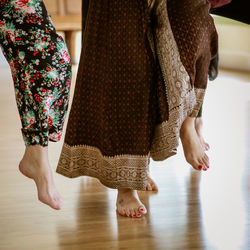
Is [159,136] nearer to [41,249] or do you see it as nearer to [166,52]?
[166,52]

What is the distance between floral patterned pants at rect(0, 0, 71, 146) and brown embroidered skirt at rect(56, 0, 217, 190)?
22cm

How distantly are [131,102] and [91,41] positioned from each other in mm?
262

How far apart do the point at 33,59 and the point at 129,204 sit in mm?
643

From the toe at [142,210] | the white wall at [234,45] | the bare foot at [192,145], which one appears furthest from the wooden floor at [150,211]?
the white wall at [234,45]

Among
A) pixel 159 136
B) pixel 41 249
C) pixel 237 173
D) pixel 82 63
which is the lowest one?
pixel 237 173

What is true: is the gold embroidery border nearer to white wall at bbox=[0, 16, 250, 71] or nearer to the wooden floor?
the wooden floor

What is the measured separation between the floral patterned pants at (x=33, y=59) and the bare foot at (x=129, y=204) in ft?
1.37

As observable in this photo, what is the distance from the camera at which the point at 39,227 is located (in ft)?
6.62

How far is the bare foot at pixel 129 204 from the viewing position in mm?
2116

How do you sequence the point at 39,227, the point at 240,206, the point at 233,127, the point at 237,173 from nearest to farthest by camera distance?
the point at 39,227
the point at 240,206
the point at 237,173
the point at 233,127

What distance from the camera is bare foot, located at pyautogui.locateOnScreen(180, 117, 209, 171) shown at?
2.26 m

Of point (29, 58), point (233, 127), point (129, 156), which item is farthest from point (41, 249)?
point (233, 127)

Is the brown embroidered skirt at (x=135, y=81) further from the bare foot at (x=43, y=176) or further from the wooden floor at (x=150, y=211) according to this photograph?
the bare foot at (x=43, y=176)

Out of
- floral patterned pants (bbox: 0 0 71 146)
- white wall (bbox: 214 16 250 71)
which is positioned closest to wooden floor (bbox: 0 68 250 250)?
floral patterned pants (bbox: 0 0 71 146)
